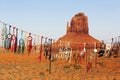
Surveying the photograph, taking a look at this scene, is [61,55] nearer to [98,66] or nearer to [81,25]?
[98,66]

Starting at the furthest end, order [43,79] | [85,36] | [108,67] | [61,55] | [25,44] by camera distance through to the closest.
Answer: [85,36], [61,55], [108,67], [43,79], [25,44]

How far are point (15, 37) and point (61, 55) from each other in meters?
34.6

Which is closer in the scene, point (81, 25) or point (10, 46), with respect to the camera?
point (10, 46)

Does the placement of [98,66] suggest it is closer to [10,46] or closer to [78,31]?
[10,46]

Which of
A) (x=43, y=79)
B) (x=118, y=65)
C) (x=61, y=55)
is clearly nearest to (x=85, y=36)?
(x=61, y=55)

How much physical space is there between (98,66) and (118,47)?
22.7 ft

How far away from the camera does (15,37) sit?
2272cm

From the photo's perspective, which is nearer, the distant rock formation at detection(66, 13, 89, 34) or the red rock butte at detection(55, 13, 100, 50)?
the red rock butte at detection(55, 13, 100, 50)

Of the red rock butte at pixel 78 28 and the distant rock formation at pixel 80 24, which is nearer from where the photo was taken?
the red rock butte at pixel 78 28

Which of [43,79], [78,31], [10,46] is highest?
[78,31]

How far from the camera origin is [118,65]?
4678 centimetres

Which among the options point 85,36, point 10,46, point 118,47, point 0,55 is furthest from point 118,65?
point 85,36

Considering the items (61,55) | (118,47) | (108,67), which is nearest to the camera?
(108,67)

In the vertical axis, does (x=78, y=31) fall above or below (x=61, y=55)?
above
